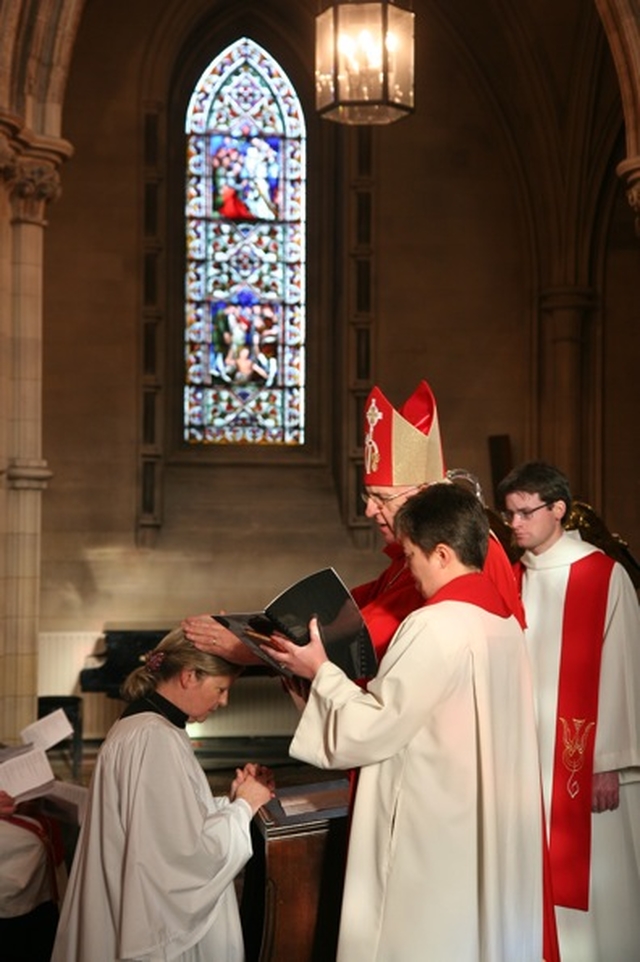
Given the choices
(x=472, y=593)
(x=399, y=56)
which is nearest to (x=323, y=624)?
(x=472, y=593)

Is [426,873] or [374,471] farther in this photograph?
[374,471]

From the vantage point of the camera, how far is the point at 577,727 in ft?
16.4

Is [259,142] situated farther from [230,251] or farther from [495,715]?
[495,715]

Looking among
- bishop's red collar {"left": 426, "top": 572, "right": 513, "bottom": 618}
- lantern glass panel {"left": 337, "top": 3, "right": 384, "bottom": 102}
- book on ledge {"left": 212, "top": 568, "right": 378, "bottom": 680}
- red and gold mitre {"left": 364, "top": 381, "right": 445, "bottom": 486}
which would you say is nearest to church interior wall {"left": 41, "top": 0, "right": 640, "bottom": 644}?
lantern glass panel {"left": 337, "top": 3, "right": 384, "bottom": 102}

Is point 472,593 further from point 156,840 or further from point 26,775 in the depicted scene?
point 26,775

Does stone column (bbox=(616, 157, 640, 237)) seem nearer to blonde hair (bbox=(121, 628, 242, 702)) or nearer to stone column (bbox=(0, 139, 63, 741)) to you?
stone column (bbox=(0, 139, 63, 741))

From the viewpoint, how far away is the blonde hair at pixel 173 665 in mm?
3793

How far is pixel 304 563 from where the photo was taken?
12.4 m

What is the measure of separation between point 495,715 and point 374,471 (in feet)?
2.93

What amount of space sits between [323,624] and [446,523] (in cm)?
38

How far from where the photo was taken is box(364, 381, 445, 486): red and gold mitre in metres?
4.21

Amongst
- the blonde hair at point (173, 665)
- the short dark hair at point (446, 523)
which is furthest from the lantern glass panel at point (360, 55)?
the short dark hair at point (446, 523)

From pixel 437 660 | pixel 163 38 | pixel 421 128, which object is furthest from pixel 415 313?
pixel 437 660

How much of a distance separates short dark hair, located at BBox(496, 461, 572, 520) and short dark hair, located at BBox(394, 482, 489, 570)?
1311 mm
